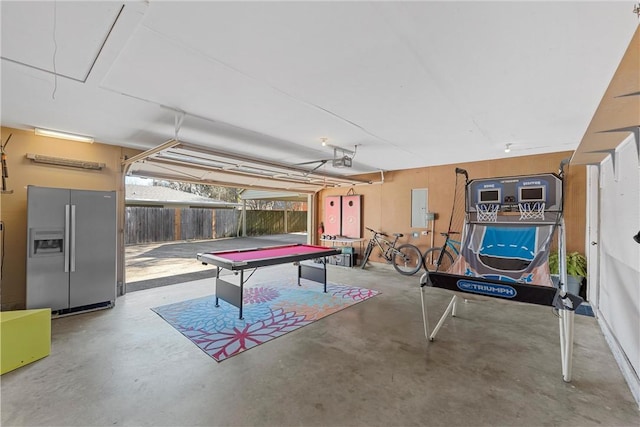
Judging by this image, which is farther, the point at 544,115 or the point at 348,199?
the point at 348,199

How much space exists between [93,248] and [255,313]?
2.53 meters

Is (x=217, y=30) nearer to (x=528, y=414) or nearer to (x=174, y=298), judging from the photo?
(x=528, y=414)

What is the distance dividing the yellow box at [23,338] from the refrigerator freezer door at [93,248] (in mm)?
1252

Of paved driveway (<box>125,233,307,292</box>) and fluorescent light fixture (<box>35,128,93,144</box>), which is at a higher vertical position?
fluorescent light fixture (<box>35,128,93,144</box>)

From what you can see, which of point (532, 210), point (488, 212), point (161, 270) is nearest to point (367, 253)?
point (488, 212)

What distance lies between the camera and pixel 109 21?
65.4 inches

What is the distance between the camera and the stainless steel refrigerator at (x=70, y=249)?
3.48 m

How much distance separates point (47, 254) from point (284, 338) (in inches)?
132

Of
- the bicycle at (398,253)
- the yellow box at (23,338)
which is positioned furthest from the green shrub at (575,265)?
Answer: the yellow box at (23,338)

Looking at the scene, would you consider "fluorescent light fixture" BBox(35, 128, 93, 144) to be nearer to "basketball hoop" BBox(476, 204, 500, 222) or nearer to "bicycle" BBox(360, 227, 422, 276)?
"basketball hoop" BBox(476, 204, 500, 222)

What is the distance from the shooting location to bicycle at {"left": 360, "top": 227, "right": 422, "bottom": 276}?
6387 mm

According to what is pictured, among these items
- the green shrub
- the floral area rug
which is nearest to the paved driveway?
the floral area rug

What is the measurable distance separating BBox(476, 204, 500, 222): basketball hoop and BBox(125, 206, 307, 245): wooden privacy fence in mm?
11944

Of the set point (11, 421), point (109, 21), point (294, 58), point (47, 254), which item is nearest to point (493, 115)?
point (294, 58)
